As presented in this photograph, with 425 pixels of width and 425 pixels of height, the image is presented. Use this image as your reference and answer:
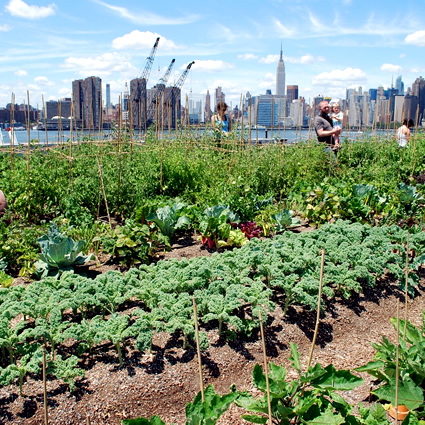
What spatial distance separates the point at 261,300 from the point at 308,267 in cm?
85

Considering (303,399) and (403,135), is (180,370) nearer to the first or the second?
(303,399)

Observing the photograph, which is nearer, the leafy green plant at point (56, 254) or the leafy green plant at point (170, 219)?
the leafy green plant at point (56, 254)

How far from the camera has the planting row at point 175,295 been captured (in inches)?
105

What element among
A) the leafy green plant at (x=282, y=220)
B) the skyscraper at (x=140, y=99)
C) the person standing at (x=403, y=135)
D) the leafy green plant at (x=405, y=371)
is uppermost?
the skyscraper at (x=140, y=99)

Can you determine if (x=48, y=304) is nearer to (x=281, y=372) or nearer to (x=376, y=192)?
(x=281, y=372)

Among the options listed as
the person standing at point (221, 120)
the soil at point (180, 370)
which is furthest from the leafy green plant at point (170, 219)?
the person standing at point (221, 120)

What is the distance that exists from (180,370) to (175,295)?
61cm

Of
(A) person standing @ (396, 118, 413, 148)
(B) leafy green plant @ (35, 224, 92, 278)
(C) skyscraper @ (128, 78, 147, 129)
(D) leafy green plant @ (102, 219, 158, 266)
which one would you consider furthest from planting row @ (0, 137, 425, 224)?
(C) skyscraper @ (128, 78, 147, 129)

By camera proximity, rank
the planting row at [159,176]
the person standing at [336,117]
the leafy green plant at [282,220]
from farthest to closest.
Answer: the person standing at [336,117], the planting row at [159,176], the leafy green plant at [282,220]

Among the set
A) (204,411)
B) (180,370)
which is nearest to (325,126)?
(180,370)

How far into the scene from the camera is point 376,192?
608cm

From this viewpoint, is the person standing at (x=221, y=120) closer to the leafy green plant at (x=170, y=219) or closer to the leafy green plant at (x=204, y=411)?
the leafy green plant at (x=170, y=219)

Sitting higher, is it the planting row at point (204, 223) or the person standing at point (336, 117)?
the person standing at point (336, 117)

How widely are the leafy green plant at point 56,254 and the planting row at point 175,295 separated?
503 mm
